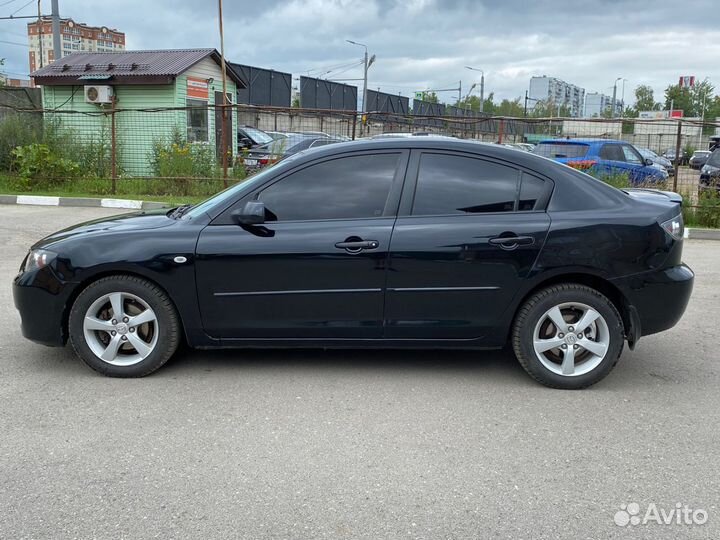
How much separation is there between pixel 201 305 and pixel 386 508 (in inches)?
79.5

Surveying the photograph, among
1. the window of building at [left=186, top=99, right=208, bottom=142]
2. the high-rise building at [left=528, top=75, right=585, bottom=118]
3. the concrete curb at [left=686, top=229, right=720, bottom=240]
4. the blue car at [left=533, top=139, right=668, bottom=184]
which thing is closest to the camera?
the concrete curb at [left=686, top=229, right=720, bottom=240]

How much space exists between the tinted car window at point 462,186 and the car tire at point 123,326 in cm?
184

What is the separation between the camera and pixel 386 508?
9.98 feet

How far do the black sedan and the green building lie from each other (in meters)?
13.4

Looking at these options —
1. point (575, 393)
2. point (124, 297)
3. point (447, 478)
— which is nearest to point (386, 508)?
point (447, 478)

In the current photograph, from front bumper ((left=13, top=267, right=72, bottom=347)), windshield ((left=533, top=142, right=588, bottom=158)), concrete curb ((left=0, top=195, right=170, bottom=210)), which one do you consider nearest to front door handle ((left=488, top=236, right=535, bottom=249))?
front bumper ((left=13, top=267, right=72, bottom=347))

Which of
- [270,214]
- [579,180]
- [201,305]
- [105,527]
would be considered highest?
[579,180]

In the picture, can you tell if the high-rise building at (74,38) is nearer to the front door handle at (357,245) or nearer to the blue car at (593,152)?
the blue car at (593,152)

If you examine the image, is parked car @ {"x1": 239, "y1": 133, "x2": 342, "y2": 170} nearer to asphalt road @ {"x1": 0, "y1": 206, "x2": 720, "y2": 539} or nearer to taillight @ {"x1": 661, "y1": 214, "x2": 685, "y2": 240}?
asphalt road @ {"x1": 0, "y1": 206, "x2": 720, "y2": 539}

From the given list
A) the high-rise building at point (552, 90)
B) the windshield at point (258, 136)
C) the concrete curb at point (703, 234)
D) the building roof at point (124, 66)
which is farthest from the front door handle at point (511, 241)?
the high-rise building at point (552, 90)

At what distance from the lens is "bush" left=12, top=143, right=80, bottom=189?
1542cm

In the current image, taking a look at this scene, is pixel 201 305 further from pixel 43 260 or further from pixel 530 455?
pixel 530 455

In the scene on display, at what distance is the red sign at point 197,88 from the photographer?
19872 millimetres

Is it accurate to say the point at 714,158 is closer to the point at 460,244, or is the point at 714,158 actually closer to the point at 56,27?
the point at 460,244
